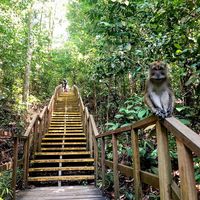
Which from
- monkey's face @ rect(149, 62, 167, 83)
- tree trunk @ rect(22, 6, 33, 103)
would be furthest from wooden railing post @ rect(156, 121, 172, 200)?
tree trunk @ rect(22, 6, 33, 103)

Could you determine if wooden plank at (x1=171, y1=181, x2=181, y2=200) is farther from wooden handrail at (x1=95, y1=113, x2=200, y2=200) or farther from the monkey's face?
the monkey's face

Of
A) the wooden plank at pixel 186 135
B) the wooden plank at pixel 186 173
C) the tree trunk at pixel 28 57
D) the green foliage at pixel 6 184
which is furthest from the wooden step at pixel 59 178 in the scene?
the tree trunk at pixel 28 57

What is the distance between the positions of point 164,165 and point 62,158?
5.71 m

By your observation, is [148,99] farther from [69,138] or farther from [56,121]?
[56,121]

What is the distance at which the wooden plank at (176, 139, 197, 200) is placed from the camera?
1.74 meters

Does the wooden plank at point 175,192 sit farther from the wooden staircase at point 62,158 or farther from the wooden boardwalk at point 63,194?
the wooden staircase at point 62,158

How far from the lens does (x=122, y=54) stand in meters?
5.54

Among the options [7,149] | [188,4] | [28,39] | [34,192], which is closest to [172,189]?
[188,4]

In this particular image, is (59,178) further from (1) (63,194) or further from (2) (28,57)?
(2) (28,57)

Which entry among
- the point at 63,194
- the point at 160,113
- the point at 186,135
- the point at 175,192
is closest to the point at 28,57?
the point at 63,194

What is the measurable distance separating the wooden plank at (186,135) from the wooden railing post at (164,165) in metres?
0.17

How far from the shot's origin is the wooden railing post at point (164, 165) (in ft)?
7.62

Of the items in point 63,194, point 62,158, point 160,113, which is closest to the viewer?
point 160,113

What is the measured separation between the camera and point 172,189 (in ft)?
7.39
